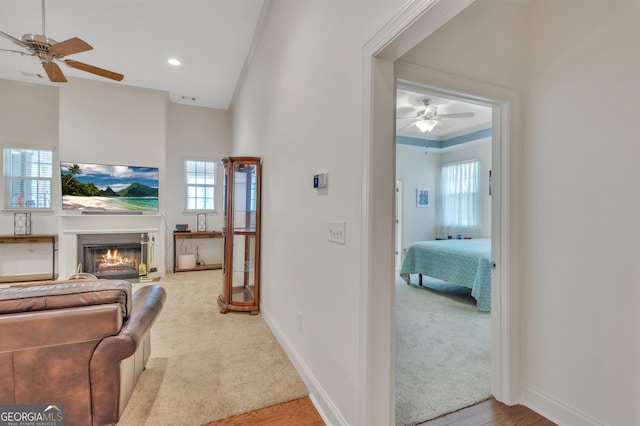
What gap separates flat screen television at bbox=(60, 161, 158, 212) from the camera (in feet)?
16.0

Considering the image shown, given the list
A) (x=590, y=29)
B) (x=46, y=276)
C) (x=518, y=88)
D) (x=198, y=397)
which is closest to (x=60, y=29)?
(x=46, y=276)

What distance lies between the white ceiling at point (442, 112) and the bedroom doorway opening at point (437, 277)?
17 mm

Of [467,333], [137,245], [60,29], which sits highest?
[60,29]

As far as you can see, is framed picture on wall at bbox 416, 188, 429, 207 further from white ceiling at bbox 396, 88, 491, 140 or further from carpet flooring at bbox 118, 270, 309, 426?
carpet flooring at bbox 118, 270, 309, 426

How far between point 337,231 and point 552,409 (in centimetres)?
167

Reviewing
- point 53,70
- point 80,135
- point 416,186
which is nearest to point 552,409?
point 53,70

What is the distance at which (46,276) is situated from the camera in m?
5.12

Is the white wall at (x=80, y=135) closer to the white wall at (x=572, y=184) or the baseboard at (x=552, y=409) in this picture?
the white wall at (x=572, y=184)

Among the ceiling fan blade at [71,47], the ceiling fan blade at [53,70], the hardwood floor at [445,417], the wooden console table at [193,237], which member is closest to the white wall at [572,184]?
the hardwood floor at [445,417]

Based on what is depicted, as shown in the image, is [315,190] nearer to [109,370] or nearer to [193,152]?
[109,370]

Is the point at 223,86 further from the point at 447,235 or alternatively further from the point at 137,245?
the point at 447,235

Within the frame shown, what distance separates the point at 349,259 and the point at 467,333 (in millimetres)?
2228

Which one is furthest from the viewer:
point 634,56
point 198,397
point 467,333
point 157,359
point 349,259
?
point 467,333

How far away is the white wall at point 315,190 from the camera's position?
154 centimetres
